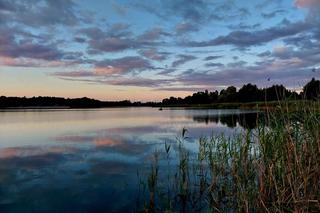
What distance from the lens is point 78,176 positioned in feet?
32.8

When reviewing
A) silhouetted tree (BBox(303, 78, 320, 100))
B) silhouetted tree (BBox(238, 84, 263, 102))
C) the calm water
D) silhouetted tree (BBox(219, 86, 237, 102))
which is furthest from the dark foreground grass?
silhouetted tree (BBox(219, 86, 237, 102))

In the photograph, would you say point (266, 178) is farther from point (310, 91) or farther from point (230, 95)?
point (230, 95)

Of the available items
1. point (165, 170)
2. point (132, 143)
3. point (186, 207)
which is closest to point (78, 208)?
point (186, 207)

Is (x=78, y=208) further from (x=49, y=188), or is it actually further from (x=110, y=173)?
(x=110, y=173)

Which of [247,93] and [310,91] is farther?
[247,93]

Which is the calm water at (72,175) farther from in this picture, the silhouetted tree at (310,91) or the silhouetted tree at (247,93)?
the silhouetted tree at (247,93)

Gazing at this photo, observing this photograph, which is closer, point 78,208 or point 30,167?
point 78,208

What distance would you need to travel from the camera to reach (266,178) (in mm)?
5352

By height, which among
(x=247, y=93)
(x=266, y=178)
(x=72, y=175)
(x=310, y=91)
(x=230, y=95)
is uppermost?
(x=247, y=93)

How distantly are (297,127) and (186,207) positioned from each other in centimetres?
317

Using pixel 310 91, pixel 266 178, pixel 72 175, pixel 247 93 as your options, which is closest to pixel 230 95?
pixel 247 93

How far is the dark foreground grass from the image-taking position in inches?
185

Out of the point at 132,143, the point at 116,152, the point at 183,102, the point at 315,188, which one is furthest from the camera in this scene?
the point at 183,102

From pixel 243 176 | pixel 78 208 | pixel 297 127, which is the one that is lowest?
pixel 78 208
